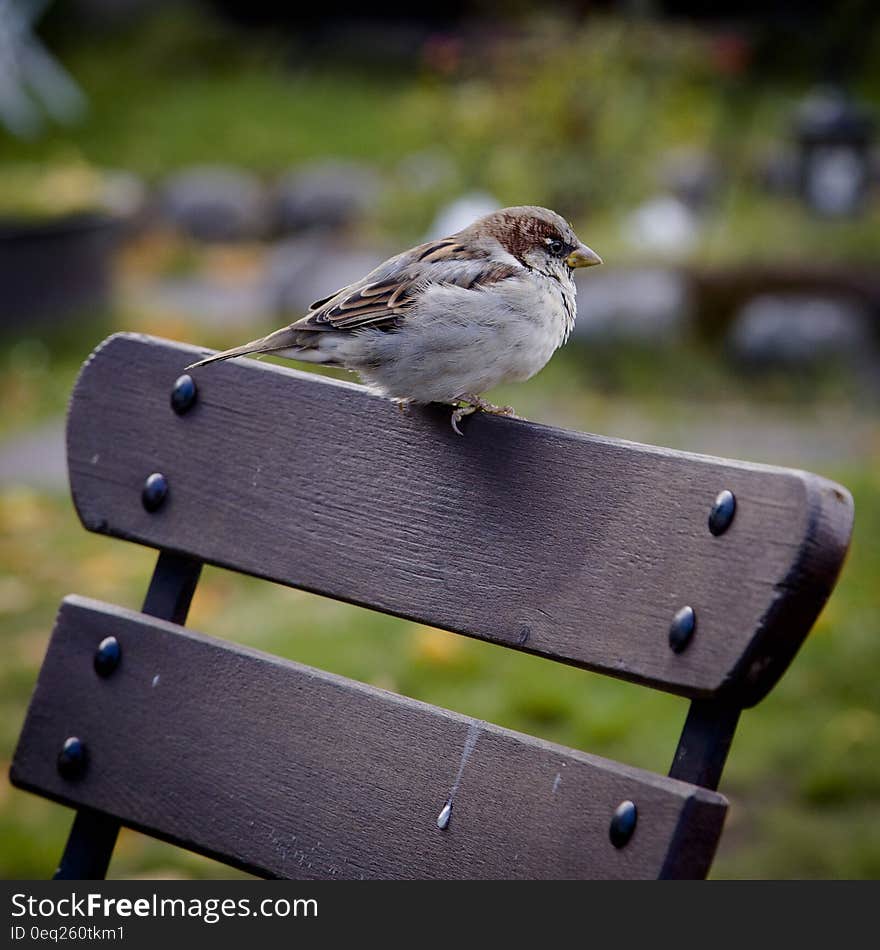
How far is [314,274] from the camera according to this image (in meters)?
8.31

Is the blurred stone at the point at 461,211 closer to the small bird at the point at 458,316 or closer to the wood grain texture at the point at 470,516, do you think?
the small bird at the point at 458,316

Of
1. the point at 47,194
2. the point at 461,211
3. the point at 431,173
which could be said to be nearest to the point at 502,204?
the point at 461,211

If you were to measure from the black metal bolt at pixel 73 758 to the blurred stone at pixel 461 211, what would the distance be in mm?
6454

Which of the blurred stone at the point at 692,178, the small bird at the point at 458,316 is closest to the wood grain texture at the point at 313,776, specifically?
the small bird at the point at 458,316

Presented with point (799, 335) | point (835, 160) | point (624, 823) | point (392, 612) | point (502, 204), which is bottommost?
point (624, 823)

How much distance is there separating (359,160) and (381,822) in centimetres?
1149

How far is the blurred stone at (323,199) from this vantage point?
11.3 m

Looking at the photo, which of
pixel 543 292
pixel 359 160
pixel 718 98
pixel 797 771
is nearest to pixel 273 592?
pixel 797 771

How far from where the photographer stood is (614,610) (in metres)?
1.49

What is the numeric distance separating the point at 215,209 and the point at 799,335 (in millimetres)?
5762

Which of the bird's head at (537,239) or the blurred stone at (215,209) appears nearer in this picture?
the bird's head at (537,239)

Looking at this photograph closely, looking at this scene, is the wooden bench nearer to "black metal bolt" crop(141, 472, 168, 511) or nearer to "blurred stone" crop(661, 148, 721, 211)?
"black metal bolt" crop(141, 472, 168, 511)

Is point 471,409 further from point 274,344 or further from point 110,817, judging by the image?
point 110,817
